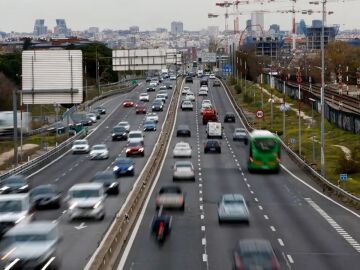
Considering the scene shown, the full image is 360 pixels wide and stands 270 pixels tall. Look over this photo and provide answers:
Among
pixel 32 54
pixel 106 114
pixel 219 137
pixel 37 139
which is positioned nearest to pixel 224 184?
pixel 32 54

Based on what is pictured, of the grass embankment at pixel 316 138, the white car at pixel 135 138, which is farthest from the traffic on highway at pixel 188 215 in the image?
the grass embankment at pixel 316 138

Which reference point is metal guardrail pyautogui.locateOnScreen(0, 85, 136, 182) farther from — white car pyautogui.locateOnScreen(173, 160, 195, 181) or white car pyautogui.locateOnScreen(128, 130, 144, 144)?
white car pyautogui.locateOnScreen(173, 160, 195, 181)

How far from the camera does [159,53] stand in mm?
122688

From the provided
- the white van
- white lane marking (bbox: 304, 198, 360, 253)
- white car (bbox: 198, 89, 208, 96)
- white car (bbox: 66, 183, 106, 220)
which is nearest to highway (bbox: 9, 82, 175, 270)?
white car (bbox: 66, 183, 106, 220)

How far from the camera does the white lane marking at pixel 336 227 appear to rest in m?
33.7

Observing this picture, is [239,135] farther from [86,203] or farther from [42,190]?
[86,203]

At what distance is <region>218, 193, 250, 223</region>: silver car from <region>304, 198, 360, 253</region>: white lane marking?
160 inches

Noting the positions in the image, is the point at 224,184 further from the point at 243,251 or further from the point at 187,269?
the point at 243,251

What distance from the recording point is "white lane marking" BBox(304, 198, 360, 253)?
111 ft

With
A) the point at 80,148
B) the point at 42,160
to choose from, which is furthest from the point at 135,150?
the point at 80,148

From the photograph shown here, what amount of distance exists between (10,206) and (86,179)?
68.3 feet

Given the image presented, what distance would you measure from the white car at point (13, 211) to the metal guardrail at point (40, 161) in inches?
786

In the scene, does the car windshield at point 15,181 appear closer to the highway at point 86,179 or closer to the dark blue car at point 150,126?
the highway at point 86,179

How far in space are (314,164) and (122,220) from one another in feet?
98.8
